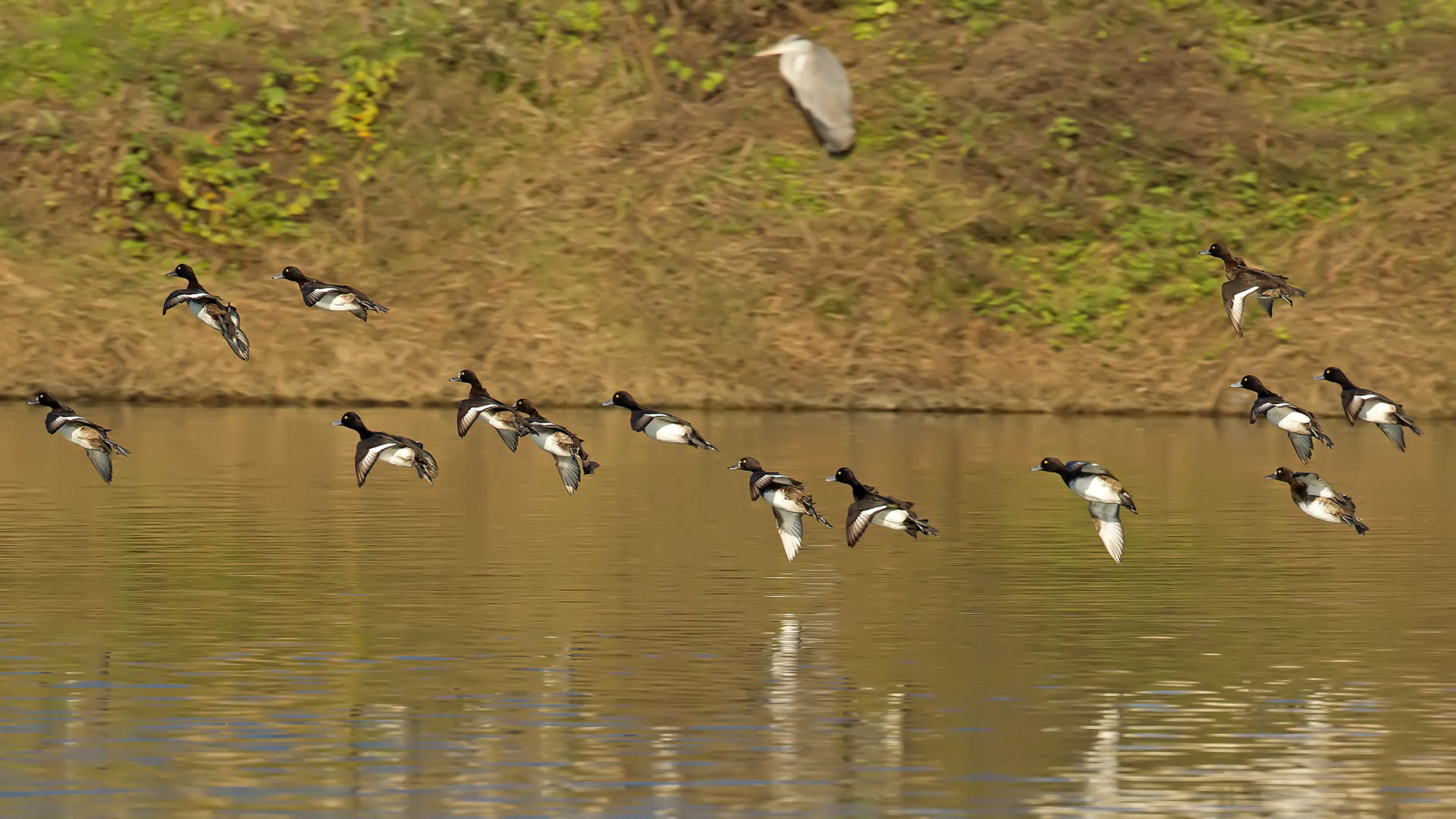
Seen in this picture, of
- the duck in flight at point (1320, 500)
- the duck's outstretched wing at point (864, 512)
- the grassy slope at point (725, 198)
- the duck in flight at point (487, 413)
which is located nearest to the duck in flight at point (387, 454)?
the duck in flight at point (487, 413)

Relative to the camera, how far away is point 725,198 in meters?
40.2

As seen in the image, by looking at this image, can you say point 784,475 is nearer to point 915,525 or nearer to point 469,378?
point 469,378

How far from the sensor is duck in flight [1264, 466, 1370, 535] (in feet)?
64.2

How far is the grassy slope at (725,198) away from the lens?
37.4m

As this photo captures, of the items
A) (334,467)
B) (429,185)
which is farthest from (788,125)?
(334,467)

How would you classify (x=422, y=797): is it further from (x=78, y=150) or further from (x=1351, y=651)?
(x=78, y=150)

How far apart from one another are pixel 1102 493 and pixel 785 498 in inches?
93.2

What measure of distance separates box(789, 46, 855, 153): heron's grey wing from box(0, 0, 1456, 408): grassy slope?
1.57 ft

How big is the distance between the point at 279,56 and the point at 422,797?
107 feet

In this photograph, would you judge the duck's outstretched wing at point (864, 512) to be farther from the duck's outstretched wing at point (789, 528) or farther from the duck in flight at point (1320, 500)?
the duck in flight at point (1320, 500)

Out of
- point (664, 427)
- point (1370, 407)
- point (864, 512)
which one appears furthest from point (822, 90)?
point (864, 512)

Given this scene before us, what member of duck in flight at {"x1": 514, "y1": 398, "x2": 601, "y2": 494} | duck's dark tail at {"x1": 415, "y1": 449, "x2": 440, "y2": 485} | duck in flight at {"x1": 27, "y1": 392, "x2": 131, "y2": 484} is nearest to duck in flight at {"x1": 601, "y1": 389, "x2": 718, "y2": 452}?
duck in flight at {"x1": 514, "y1": 398, "x2": 601, "y2": 494}

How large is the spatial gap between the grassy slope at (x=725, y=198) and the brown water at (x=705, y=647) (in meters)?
8.25

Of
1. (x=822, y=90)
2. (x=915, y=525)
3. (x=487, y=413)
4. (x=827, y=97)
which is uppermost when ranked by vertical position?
(x=822, y=90)
